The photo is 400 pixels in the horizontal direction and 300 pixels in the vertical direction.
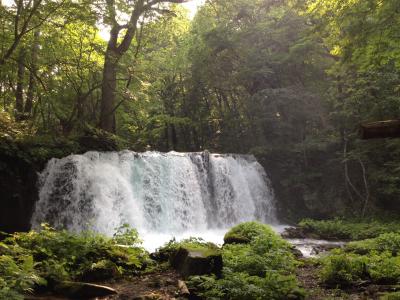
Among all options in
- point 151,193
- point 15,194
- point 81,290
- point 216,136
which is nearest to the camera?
point 81,290

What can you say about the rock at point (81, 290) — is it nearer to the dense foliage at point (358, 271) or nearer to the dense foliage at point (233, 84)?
the dense foliage at point (358, 271)

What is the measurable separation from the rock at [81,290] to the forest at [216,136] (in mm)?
32

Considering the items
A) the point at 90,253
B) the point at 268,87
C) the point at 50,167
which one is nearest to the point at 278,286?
Result: the point at 90,253

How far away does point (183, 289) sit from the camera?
5.81m

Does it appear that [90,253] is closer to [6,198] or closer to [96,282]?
[96,282]

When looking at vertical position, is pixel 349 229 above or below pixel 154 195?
below

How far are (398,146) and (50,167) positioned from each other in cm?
1514

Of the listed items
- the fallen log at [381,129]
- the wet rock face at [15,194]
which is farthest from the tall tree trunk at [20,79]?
the fallen log at [381,129]

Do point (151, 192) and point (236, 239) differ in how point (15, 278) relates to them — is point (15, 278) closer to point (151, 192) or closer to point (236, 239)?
point (236, 239)

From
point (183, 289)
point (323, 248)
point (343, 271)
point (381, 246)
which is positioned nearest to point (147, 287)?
point (183, 289)

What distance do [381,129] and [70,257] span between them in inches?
214

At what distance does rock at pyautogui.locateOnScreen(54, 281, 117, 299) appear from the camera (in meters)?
5.58

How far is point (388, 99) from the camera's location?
1642cm

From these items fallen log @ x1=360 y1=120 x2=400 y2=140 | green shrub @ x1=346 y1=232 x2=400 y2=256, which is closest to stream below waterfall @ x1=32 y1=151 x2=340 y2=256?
green shrub @ x1=346 y1=232 x2=400 y2=256
